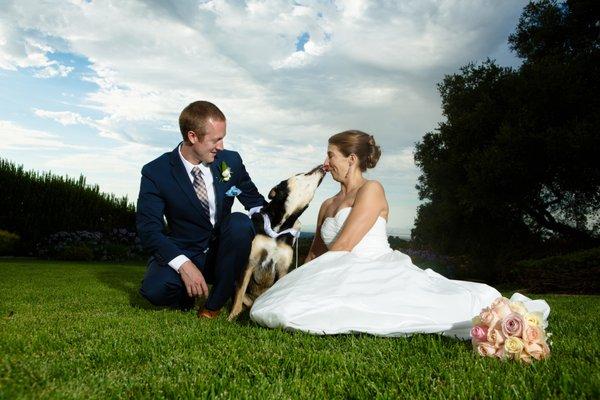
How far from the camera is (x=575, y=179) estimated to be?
18062 mm

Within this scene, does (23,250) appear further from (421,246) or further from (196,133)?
(196,133)

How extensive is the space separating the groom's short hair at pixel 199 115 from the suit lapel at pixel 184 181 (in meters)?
0.39

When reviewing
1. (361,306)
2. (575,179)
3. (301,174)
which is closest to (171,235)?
(301,174)

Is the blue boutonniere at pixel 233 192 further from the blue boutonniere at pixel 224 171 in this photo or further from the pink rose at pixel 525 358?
the pink rose at pixel 525 358

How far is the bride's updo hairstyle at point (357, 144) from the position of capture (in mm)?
5645

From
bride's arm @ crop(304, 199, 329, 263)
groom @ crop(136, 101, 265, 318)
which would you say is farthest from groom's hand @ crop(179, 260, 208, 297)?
bride's arm @ crop(304, 199, 329, 263)

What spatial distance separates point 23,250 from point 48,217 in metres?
1.60

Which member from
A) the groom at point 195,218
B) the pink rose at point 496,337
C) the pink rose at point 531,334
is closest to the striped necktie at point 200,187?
the groom at point 195,218

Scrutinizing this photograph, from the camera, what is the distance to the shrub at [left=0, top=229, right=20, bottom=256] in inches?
765

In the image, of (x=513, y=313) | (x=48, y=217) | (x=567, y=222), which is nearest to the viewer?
(x=513, y=313)

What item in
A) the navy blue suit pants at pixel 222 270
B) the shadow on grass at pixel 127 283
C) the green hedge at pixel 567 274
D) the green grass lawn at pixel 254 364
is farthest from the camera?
the green hedge at pixel 567 274

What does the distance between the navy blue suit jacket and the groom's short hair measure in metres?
0.42

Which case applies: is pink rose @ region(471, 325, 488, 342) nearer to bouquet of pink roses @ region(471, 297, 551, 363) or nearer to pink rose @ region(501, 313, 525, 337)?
bouquet of pink roses @ region(471, 297, 551, 363)

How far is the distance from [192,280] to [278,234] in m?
0.99
